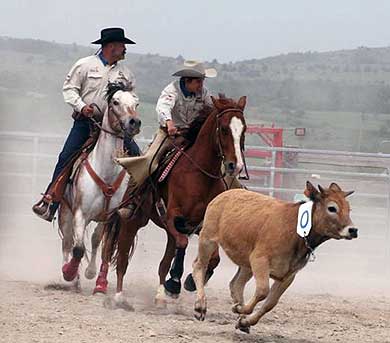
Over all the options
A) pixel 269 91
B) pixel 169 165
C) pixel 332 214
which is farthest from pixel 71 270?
pixel 269 91

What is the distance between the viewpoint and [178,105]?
942 centimetres

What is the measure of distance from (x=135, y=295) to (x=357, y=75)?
19.8 metres

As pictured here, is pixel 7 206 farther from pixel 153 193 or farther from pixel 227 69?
pixel 227 69

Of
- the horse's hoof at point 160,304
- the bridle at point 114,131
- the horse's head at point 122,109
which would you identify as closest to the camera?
the horse's hoof at point 160,304

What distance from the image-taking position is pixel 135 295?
9.77m

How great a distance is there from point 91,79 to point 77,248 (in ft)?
4.69

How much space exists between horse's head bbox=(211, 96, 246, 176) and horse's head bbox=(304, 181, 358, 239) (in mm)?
1191

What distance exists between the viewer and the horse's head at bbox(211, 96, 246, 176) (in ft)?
27.5

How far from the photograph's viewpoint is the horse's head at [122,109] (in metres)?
9.27

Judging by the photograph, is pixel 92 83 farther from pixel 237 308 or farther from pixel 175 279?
pixel 237 308

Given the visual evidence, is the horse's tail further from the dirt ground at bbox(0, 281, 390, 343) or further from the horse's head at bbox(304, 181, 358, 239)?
the horse's head at bbox(304, 181, 358, 239)

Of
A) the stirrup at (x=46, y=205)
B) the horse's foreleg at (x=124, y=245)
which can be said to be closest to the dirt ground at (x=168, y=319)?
the horse's foreleg at (x=124, y=245)

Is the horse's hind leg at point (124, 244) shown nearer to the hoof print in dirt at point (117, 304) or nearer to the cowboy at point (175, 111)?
the hoof print in dirt at point (117, 304)

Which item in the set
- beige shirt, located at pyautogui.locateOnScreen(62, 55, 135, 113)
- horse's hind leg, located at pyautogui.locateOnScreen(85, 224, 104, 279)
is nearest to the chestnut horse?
horse's hind leg, located at pyautogui.locateOnScreen(85, 224, 104, 279)
